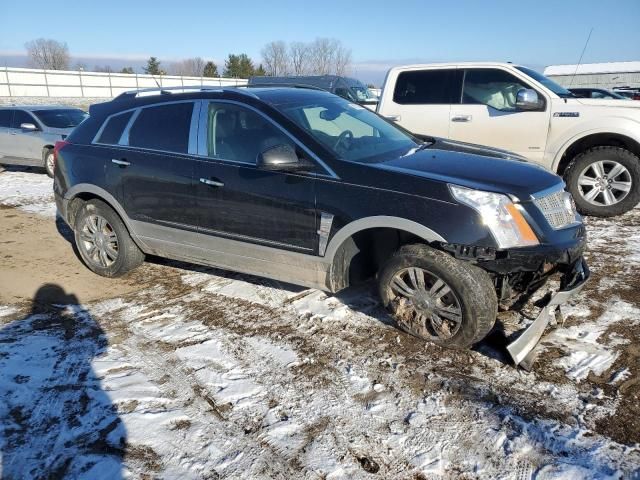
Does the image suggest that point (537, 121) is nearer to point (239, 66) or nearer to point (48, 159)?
point (48, 159)

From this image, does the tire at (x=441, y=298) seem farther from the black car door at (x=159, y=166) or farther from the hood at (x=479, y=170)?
the black car door at (x=159, y=166)

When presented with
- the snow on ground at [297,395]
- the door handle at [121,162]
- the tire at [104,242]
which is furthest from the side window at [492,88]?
the tire at [104,242]

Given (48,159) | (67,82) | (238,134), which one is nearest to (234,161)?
(238,134)

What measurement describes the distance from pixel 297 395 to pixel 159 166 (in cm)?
245

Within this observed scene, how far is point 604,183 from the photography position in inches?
260

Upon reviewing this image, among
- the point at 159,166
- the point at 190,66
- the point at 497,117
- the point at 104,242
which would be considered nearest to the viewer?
the point at 159,166

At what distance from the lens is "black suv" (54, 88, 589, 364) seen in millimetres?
3391

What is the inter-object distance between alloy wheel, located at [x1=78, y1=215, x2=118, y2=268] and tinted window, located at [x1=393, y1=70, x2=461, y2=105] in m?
4.63

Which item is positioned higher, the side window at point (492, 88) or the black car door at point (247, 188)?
the side window at point (492, 88)

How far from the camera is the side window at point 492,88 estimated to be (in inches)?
277

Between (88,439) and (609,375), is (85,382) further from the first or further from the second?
(609,375)

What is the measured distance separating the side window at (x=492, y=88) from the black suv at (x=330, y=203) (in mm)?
2853

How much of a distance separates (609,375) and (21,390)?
Result: 370cm

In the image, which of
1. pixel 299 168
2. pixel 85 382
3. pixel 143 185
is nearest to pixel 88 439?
pixel 85 382
